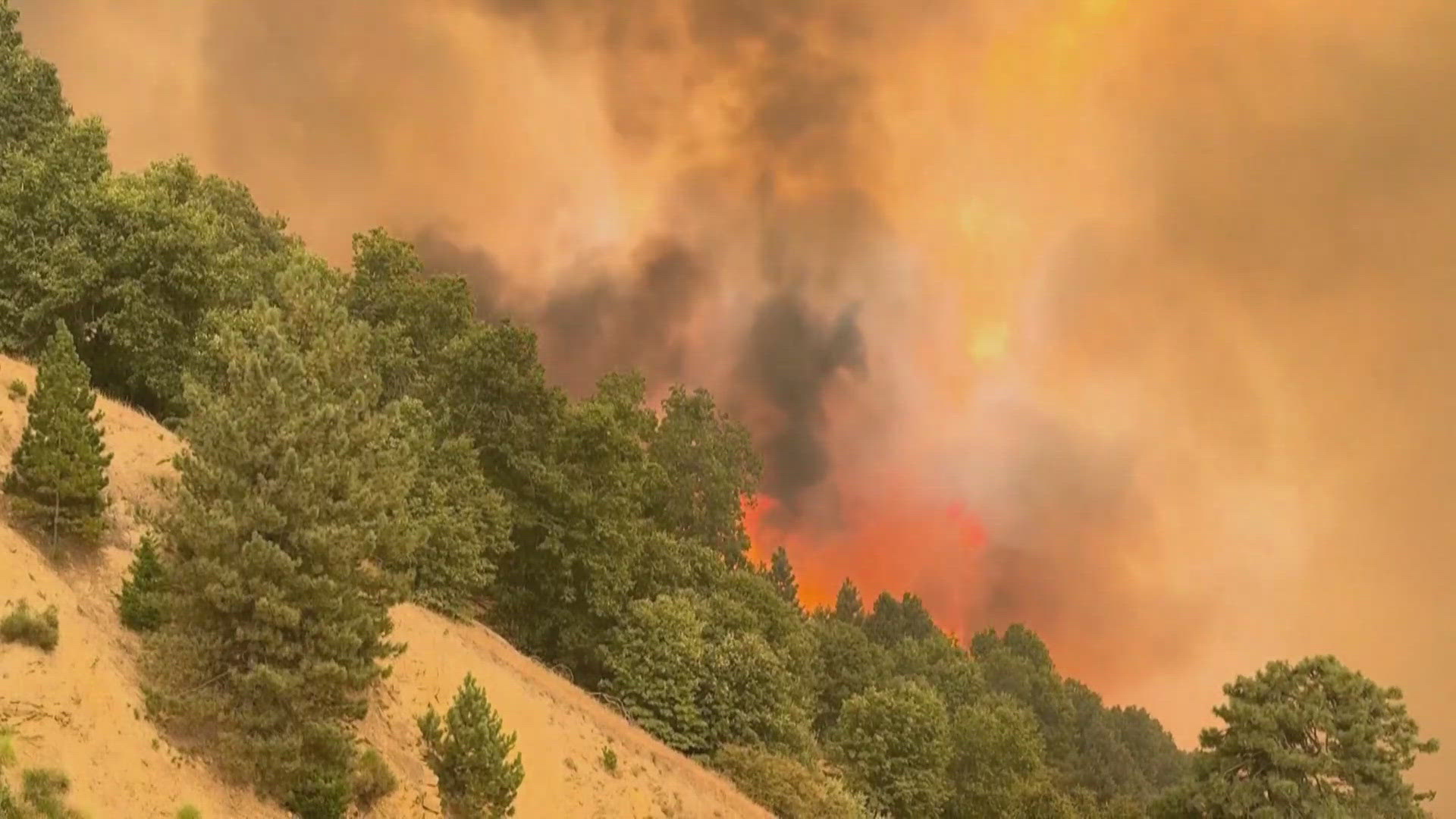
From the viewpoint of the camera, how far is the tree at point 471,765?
95.9 feet

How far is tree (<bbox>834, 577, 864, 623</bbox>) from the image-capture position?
142 metres

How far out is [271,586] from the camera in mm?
23422

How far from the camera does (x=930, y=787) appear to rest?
215 feet

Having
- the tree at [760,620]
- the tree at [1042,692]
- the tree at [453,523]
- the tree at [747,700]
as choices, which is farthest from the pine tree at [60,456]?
the tree at [1042,692]

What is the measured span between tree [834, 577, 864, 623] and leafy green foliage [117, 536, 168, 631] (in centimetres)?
12118

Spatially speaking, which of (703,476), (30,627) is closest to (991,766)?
(703,476)

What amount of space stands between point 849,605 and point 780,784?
9848 centimetres

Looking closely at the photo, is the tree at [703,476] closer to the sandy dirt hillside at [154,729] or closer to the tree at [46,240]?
the sandy dirt hillside at [154,729]

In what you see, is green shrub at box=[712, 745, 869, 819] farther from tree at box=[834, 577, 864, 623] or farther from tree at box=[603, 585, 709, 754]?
tree at box=[834, 577, 864, 623]

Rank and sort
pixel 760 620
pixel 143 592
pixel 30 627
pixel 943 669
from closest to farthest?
pixel 30 627, pixel 143 592, pixel 760 620, pixel 943 669

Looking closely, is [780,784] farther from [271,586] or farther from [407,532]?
[271,586]

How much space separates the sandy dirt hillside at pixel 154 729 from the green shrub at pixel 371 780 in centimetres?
37

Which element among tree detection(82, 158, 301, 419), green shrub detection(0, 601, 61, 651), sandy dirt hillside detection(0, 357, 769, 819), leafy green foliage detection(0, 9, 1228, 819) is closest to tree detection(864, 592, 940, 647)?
leafy green foliage detection(0, 9, 1228, 819)

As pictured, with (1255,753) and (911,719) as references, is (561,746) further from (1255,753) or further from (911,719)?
(1255,753)
